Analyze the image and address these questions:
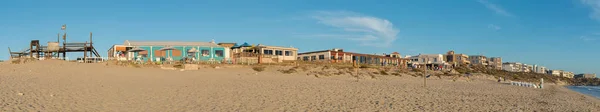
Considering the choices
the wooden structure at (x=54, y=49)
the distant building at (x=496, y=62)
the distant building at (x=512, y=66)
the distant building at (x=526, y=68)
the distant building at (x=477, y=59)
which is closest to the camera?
the wooden structure at (x=54, y=49)

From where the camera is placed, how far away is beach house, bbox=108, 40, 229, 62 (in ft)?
114

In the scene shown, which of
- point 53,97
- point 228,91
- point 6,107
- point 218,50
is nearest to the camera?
point 6,107

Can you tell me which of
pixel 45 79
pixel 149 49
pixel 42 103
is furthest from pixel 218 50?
pixel 42 103

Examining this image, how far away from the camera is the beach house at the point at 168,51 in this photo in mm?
34812

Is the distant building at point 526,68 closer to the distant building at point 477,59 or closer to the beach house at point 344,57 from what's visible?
the distant building at point 477,59

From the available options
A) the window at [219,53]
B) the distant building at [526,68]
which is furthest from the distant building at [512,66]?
the window at [219,53]

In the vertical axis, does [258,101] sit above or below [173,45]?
below

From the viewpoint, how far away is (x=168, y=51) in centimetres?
3603

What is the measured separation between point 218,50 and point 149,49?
625 cm

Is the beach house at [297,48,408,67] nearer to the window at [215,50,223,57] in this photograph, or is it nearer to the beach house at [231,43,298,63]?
the beach house at [231,43,298,63]

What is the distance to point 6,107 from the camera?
8859mm

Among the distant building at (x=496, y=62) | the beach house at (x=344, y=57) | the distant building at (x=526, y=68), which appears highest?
the beach house at (x=344, y=57)

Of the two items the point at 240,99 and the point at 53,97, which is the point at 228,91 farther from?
the point at 53,97

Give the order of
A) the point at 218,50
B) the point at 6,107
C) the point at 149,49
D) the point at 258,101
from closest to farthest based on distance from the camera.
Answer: the point at 6,107 < the point at 258,101 < the point at 149,49 < the point at 218,50
